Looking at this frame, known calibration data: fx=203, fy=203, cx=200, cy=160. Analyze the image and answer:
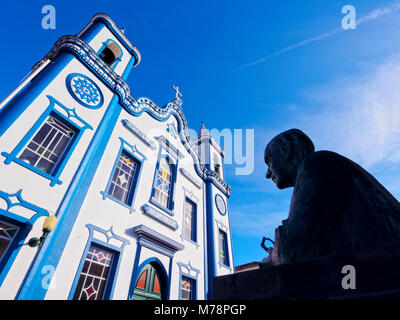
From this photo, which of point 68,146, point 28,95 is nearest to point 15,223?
point 68,146

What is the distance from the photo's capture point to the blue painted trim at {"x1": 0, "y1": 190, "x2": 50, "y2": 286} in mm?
3773

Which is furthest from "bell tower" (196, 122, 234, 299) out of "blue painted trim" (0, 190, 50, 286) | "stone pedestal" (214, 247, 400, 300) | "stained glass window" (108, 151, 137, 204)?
"stone pedestal" (214, 247, 400, 300)

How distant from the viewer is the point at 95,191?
232 inches

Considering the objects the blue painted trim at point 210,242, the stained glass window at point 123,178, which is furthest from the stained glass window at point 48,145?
the blue painted trim at point 210,242

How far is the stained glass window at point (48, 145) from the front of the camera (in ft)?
16.3

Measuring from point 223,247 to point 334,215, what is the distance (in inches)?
412

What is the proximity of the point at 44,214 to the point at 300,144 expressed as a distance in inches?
208

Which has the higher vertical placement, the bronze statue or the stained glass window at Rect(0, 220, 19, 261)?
the stained glass window at Rect(0, 220, 19, 261)

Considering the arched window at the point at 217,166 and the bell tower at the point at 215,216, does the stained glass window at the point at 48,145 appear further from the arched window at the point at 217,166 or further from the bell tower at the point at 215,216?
the arched window at the point at 217,166

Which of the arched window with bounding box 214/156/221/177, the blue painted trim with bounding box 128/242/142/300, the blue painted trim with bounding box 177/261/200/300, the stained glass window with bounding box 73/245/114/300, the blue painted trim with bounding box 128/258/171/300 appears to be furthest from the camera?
the arched window with bounding box 214/156/221/177

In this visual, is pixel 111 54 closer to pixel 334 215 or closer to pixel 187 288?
pixel 187 288

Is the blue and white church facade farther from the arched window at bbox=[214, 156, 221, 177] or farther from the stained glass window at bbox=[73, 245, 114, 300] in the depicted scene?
the arched window at bbox=[214, 156, 221, 177]

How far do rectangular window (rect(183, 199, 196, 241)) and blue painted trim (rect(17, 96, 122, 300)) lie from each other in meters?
4.75

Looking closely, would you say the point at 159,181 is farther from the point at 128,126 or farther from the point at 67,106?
the point at 67,106
